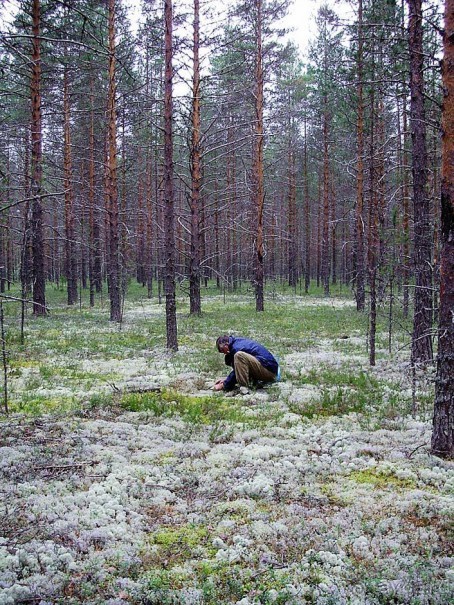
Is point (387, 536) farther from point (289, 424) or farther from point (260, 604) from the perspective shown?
point (289, 424)

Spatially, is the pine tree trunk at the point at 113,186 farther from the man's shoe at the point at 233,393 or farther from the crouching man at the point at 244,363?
the man's shoe at the point at 233,393

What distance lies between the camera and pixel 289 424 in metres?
7.69

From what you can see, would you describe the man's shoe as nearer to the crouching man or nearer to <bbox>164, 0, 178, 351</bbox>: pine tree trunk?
the crouching man

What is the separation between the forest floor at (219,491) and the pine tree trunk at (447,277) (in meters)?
0.37

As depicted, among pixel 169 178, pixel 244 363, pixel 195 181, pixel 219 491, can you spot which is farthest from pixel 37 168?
pixel 219 491

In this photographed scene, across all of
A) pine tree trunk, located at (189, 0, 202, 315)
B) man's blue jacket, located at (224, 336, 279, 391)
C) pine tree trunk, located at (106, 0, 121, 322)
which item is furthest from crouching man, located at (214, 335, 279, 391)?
pine tree trunk, located at (189, 0, 202, 315)

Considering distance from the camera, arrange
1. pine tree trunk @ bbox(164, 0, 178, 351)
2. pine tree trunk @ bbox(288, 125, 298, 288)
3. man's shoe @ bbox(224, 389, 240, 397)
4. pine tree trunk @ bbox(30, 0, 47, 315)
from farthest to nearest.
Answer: pine tree trunk @ bbox(288, 125, 298, 288)
pine tree trunk @ bbox(30, 0, 47, 315)
pine tree trunk @ bbox(164, 0, 178, 351)
man's shoe @ bbox(224, 389, 240, 397)

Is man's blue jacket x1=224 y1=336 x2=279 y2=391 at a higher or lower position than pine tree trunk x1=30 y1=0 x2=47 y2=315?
lower

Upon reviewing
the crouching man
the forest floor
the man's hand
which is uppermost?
the crouching man

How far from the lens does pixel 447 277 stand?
575cm

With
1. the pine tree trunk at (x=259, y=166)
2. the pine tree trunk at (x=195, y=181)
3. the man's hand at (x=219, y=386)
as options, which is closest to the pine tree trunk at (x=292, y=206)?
the pine tree trunk at (x=259, y=166)

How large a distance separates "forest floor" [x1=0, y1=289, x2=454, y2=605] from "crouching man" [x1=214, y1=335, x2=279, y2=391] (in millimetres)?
410

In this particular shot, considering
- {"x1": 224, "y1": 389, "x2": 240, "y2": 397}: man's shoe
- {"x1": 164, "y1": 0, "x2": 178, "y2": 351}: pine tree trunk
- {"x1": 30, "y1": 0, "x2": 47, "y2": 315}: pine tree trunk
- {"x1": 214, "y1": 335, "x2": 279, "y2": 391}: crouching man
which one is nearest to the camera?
{"x1": 224, "y1": 389, "x2": 240, "y2": 397}: man's shoe

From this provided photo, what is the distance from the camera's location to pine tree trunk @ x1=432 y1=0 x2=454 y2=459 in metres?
5.56
